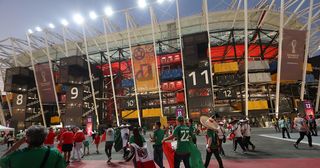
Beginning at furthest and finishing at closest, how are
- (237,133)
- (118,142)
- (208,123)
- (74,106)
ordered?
1. (74,106)
2. (237,133)
3. (118,142)
4. (208,123)

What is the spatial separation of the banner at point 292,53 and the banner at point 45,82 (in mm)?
41208

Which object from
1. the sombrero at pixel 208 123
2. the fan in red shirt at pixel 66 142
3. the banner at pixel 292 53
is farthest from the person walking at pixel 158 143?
the banner at pixel 292 53

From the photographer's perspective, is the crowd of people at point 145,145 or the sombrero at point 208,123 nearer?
the crowd of people at point 145,145

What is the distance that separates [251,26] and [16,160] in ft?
181

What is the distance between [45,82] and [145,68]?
22860 mm

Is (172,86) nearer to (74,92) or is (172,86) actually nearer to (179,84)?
(179,84)

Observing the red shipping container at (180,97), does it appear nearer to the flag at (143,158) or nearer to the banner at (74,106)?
the banner at (74,106)

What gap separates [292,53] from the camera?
3647cm

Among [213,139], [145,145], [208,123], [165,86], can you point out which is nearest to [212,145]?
[213,139]

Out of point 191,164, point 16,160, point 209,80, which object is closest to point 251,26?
point 209,80

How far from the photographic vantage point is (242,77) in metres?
49.5

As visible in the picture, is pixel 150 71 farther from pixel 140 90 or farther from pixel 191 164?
pixel 191 164

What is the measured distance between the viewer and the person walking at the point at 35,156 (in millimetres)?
2707

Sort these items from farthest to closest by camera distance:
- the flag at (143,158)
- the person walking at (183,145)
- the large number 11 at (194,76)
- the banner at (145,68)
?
the banner at (145,68)
the large number 11 at (194,76)
the person walking at (183,145)
the flag at (143,158)
